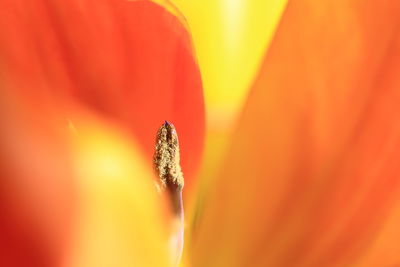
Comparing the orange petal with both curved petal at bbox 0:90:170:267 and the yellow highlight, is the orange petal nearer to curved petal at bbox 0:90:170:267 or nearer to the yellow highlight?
curved petal at bbox 0:90:170:267

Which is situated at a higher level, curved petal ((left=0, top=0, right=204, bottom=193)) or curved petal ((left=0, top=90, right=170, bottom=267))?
curved petal ((left=0, top=0, right=204, bottom=193))

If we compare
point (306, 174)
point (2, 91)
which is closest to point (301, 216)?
point (306, 174)

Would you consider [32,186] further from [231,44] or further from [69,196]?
[231,44]

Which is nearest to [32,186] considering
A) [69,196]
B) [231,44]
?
[69,196]

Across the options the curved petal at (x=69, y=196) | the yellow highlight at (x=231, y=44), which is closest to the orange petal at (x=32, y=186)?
the curved petal at (x=69, y=196)

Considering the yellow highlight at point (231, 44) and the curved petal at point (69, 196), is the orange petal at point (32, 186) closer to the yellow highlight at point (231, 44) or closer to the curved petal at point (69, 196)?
the curved petal at point (69, 196)

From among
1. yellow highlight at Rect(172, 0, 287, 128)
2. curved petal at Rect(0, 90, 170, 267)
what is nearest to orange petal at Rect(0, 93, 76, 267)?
curved petal at Rect(0, 90, 170, 267)

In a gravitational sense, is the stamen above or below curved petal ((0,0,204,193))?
below

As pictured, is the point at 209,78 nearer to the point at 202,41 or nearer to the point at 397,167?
the point at 202,41
